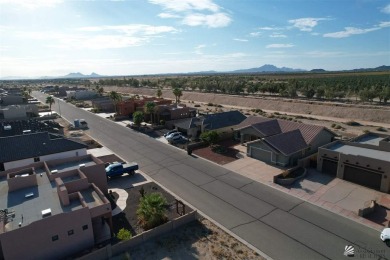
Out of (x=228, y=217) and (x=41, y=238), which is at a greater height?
(x=41, y=238)

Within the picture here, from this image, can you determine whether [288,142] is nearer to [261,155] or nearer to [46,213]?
[261,155]

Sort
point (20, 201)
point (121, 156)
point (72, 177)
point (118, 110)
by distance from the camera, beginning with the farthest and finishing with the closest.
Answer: point (118, 110), point (121, 156), point (72, 177), point (20, 201)

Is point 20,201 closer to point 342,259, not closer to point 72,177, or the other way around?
point 72,177

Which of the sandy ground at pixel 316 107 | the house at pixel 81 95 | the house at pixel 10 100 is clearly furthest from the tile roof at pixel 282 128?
the house at pixel 81 95

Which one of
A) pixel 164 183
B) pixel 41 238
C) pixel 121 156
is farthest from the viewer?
pixel 121 156

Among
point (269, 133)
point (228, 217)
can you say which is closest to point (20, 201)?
point (228, 217)

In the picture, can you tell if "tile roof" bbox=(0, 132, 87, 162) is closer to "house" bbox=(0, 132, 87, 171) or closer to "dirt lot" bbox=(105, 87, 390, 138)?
"house" bbox=(0, 132, 87, 171)

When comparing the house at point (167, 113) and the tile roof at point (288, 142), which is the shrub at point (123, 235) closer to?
the tile roof at point (288, 142)
